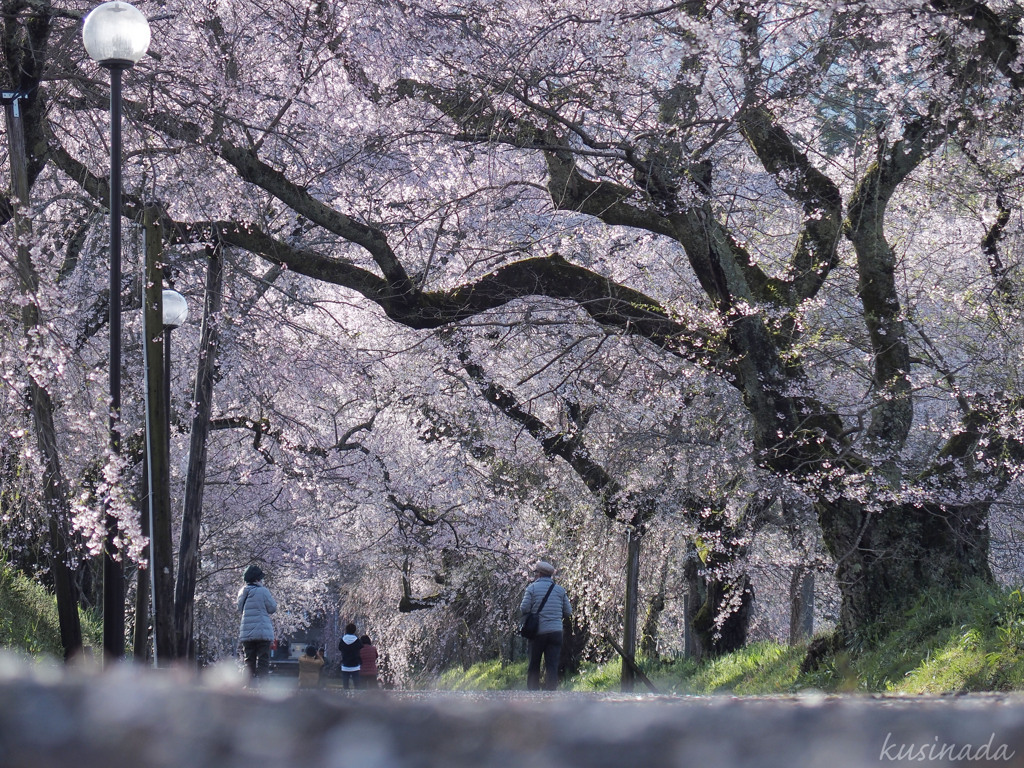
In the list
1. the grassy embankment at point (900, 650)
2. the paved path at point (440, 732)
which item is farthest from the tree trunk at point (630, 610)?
the paved path at point (440, 732)

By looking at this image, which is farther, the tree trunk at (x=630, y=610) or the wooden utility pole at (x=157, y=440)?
the tree trunk at (x=630, y=610)

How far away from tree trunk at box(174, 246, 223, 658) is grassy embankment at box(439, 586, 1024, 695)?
284 inches

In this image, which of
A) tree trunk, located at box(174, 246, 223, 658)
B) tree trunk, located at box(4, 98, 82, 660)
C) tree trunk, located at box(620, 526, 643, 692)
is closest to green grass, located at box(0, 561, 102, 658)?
tree trunk, located at box(4, 98, 82, 660)

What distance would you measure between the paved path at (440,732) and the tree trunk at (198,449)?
14.6 m

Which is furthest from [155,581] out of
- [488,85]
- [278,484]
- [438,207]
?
[278,484]

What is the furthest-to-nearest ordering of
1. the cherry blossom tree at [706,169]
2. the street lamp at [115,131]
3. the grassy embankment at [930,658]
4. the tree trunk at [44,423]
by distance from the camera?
the cherry blossom tree at [706,169] < the street lamp at [115,131] < the tree trunk at [44,423] < the grassy embankment at [930,658]

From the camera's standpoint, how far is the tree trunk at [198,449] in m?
14.5

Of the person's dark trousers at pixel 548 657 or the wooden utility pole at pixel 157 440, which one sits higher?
the wooden utility pole at pixel 157 440

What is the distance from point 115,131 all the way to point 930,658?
8.00m

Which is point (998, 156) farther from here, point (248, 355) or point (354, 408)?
point (354, 408)

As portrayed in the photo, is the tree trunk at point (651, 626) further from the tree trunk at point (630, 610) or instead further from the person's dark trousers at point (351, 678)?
the person's dark trousers at point (351, 678)

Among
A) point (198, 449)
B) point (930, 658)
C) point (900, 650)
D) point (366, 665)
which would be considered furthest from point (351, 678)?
point (930, 658)

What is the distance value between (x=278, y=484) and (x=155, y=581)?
973 cm

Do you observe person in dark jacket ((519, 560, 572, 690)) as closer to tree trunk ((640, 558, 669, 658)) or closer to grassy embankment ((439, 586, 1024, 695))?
grassy embankment ((439, 586, 1024, 695))
